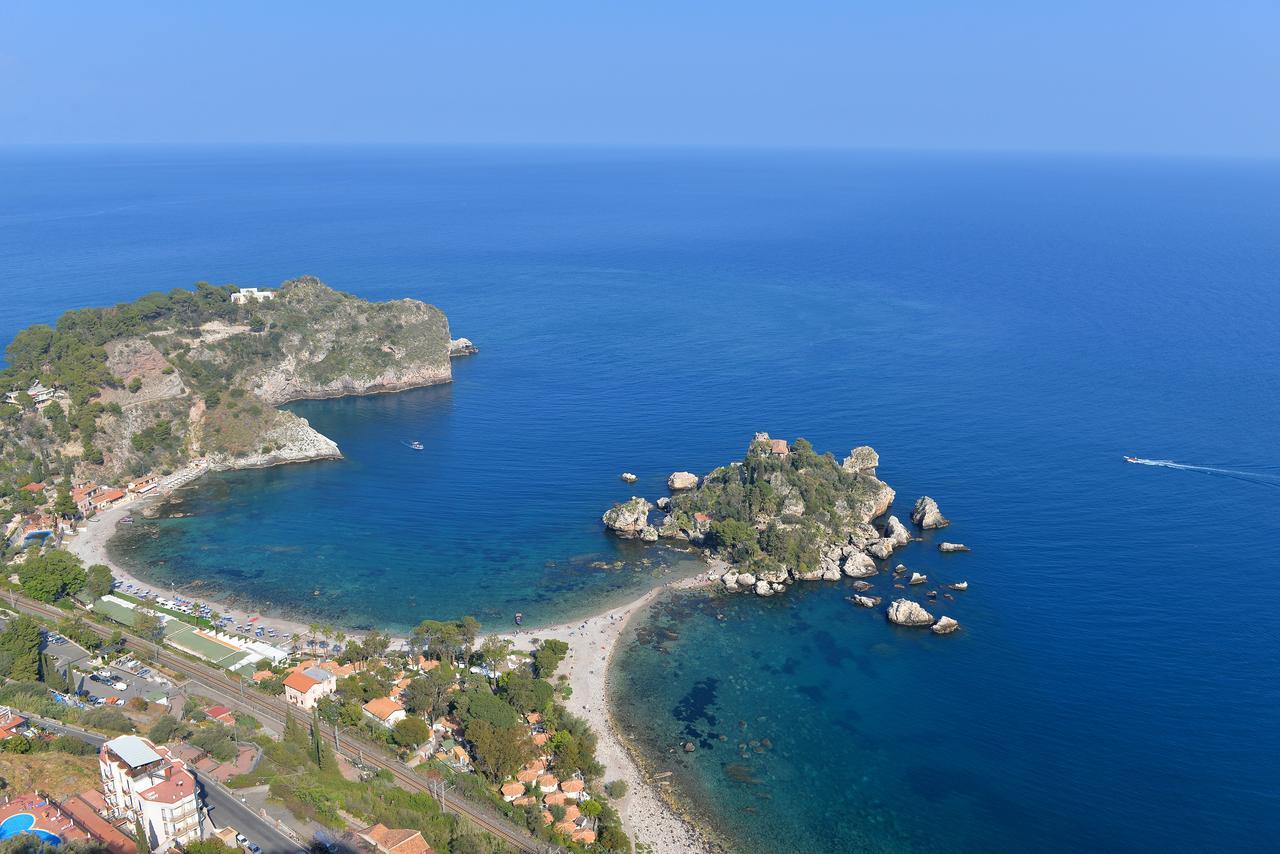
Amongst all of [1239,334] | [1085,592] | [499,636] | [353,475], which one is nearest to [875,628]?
[1085,592]

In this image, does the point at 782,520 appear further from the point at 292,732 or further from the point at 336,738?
the point at 292,732

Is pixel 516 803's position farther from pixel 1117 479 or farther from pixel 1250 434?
pixel 1250 434

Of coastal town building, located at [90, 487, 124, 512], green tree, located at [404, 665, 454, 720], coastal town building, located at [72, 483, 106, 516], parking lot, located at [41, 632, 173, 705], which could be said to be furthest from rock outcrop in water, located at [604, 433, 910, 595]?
coastal town building, located at [72, 483, 106, 516]

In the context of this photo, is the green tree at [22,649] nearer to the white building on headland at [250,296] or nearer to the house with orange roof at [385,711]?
the house with orange roof at [385,711]

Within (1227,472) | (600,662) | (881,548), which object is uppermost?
(1227,472)

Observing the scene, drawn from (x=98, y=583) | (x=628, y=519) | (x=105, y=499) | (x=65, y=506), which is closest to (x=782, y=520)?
(x=628, y=519)
